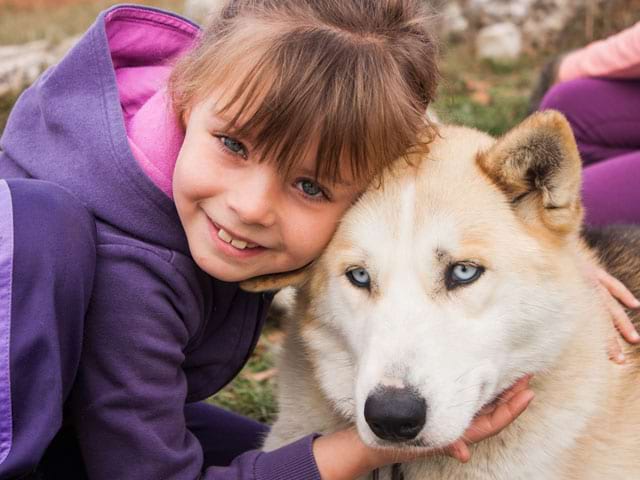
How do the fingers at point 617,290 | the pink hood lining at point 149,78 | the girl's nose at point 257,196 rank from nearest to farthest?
the girl's nose at point 257,196, the pink hood lining at point 149,78, the fingers at point 617,290

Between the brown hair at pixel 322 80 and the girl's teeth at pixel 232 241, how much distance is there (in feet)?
0.77

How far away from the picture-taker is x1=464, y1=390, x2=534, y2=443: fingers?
6.44ft

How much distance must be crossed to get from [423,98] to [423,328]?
0.60 meters

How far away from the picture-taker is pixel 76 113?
6.74 ft

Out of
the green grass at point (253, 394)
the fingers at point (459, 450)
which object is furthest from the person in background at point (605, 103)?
the fingers at point (459, 450)

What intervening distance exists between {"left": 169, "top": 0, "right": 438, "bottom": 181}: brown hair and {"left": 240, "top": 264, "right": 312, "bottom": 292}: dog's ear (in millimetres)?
331

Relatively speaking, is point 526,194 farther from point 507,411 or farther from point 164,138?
point 164,138

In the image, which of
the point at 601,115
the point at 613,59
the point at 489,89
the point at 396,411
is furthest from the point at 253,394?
the point at 489,89

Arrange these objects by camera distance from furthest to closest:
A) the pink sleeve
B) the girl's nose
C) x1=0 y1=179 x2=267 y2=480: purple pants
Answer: the pink sleeve < the girl's nose < x1=0 y1=179 x2=267 y2=480: purple pants

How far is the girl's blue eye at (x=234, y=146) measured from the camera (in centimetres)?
191

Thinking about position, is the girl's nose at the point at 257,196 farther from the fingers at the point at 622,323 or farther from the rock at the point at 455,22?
A: the rock at the point at 455,22

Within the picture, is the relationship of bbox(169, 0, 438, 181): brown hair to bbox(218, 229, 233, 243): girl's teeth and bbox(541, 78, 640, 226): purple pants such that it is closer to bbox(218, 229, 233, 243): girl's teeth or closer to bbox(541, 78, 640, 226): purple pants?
bbox(218, 229, 233, 243): girl's teeth

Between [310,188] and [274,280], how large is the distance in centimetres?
31

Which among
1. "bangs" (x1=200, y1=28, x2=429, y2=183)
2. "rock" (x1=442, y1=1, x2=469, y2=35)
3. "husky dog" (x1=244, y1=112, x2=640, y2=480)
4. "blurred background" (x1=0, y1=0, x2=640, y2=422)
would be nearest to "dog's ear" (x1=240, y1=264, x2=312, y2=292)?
"husky dog" (x1=244, y1=112, x2=640, y2=480)
